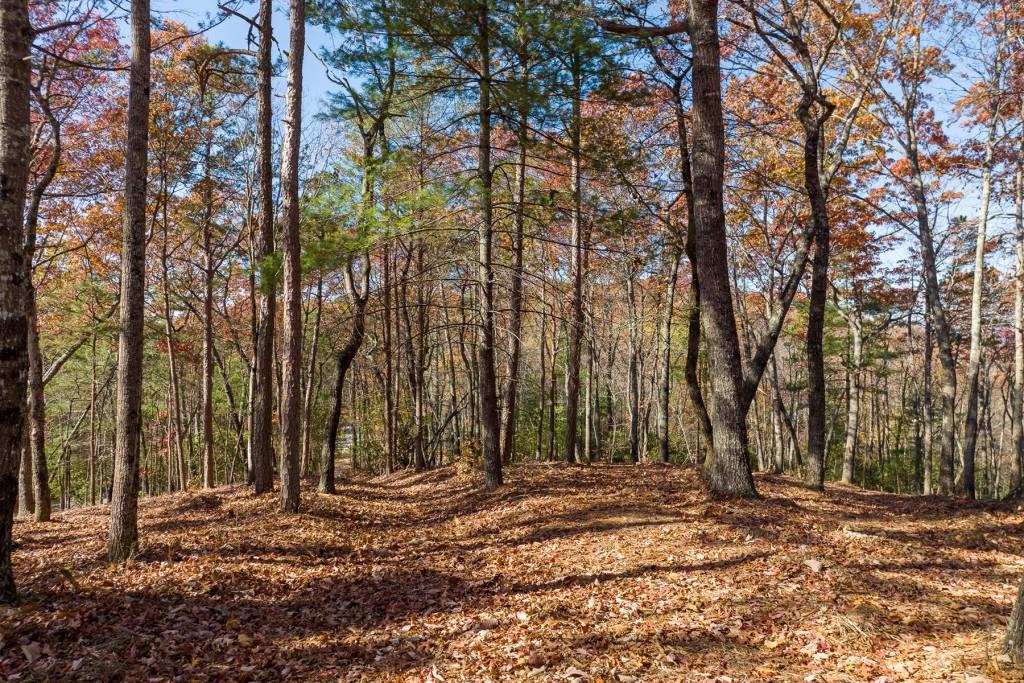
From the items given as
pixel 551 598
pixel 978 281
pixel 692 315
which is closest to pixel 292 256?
pixel 551 598

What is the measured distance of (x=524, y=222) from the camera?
1214cm

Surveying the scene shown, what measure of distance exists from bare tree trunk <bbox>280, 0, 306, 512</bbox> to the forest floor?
83 cm

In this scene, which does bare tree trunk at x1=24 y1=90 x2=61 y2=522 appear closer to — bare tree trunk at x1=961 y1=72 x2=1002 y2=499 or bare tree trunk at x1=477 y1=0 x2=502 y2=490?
bare tree trunk at x1=477 y1=0 x2=502 y2=490

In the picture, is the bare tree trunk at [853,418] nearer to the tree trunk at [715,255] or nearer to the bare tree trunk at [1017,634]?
the tree trunk at [715,255]

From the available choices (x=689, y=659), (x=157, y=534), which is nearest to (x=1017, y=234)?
(x=689, y=659)

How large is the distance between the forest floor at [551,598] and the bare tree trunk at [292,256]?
0.83 m

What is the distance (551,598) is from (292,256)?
701cm

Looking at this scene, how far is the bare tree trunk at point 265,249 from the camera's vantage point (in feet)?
34.8

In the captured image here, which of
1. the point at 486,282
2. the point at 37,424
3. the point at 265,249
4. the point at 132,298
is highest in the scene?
the point at 265,249

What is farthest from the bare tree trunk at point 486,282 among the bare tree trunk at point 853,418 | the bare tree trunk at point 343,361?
the bare tree trunk at point 853,418

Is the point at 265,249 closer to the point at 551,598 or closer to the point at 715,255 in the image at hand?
the point at 715,255

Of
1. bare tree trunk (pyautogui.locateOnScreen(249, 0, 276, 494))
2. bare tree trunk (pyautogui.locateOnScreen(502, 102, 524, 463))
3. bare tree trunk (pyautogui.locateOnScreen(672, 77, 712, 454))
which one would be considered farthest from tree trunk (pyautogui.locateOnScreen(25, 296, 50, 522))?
bare tree trunk (pyautogui.locateOnScreen(672, 77, 712, 454))

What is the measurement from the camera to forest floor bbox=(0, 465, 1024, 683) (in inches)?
150

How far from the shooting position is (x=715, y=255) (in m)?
7.77
